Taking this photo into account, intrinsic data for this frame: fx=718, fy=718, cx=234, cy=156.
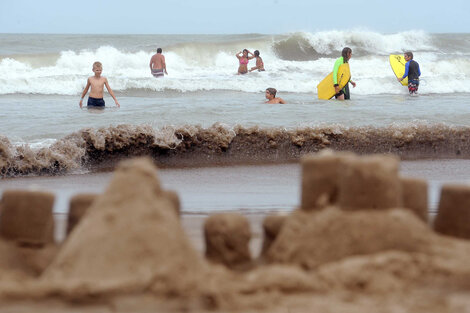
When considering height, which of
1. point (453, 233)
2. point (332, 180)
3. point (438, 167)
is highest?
point (332, 180)

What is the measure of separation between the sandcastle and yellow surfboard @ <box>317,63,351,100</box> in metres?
11.4

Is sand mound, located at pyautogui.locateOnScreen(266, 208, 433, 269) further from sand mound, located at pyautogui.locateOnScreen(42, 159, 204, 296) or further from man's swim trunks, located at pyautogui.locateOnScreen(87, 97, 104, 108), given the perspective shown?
man's swim trunks, located at pyautogui.locateOnScreen(87, 97, 104, 108)

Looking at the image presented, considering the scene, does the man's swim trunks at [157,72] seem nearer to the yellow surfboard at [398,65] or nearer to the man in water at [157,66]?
the man in water at [157,66]

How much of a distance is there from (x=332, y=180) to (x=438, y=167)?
5139mm

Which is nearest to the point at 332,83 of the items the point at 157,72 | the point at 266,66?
the point at 157,72

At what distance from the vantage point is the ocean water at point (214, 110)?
766cm

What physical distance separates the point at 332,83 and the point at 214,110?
3881 millimetres

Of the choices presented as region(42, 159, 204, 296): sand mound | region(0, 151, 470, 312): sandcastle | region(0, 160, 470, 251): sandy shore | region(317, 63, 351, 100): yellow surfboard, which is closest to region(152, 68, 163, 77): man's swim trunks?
region(317, 63, 351, 100): yellow surfboard

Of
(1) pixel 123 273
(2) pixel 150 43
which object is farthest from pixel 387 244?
(2) pixel 150 43

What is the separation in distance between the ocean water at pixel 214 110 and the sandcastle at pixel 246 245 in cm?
455

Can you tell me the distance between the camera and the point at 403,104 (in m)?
13.4

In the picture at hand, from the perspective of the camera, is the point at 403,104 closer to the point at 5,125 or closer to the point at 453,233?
the point at 5,125

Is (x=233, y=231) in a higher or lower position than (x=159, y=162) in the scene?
higher

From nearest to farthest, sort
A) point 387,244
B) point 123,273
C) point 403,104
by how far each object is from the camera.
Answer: point 123,273
point 387,244
point 403,104
